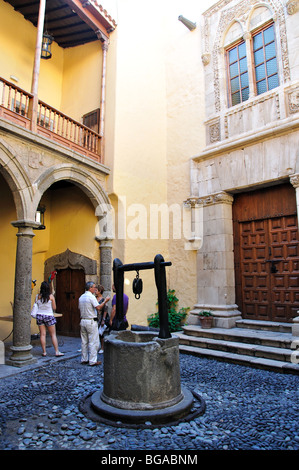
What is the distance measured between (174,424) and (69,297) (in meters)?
5.57

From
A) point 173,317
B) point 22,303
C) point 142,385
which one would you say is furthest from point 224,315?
point 22,303

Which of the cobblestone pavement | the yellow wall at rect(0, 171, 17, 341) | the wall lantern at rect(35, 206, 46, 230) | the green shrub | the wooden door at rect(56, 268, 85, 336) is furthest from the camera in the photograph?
the wooden door at rect(56, 268, 85, 336)

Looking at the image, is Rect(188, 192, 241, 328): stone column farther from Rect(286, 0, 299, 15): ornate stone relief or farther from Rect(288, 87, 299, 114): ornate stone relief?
Rect(286, 0, 299, 15): ornate stone relief

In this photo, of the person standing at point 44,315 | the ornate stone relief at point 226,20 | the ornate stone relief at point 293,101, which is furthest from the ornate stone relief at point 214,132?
the person standing at point 44,315

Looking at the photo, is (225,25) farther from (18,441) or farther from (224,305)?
(18,441)

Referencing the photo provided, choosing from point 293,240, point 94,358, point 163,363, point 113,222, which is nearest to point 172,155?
point 113,222

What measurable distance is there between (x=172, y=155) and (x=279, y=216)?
3327 millimetres

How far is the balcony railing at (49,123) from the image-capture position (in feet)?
18.6

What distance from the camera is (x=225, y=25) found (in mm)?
7539

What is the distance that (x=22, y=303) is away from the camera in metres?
5.40

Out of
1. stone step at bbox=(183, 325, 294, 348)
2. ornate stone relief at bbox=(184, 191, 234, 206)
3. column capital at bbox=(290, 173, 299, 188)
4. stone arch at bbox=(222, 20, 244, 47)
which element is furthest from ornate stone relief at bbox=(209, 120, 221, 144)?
stone step at bbox=(183, 325, 294, 348)

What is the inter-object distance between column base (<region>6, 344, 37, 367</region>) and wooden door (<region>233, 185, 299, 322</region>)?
4343 millimetres

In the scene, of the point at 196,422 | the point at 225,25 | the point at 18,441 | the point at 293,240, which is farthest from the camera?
the point at 225,25

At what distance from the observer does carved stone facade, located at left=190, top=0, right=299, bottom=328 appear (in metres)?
6.23
